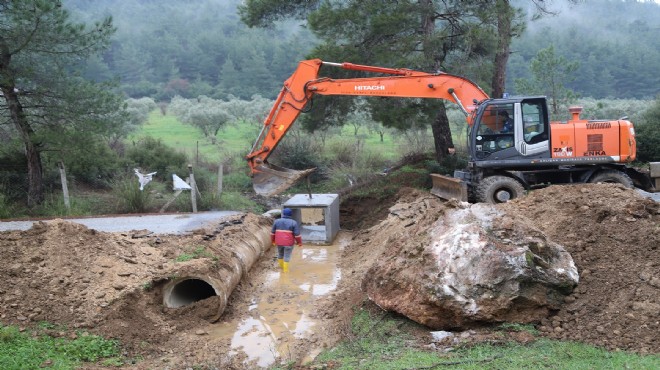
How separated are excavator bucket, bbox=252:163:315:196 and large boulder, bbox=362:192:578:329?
5905mm

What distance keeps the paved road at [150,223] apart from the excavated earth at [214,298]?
8.55 feet

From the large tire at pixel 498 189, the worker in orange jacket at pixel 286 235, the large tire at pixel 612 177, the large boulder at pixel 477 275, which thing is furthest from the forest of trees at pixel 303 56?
the large boulder at pixel 477 275

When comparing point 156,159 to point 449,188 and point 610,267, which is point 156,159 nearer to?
point 449,188

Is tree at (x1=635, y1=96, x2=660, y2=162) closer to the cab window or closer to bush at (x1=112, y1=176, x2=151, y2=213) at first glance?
the cab window

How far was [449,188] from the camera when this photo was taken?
14430mm

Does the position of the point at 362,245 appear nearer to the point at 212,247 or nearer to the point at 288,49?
the point at 212,247

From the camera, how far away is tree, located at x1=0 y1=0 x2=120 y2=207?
15.1 m

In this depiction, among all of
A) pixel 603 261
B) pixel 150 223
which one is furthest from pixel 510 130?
pixel 150 223

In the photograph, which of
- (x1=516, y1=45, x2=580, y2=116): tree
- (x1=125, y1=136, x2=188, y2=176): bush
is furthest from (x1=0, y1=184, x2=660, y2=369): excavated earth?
(x1=516, y1=45, x2=580, y2=116): tree

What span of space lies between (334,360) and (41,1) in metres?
12.2

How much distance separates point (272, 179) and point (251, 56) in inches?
2745

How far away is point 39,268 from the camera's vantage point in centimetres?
848

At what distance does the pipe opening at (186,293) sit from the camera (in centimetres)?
882

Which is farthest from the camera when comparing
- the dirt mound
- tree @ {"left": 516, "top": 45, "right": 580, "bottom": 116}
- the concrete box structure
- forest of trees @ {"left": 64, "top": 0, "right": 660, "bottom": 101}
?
forest of trees @ {"left": 64, "top": 0, "right": 660, "bottom": 101}
